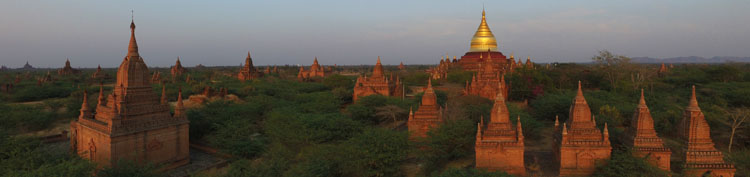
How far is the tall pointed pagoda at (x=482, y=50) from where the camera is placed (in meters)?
47.8

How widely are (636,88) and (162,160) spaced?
3673 centimetres

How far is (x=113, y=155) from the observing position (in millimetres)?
15164

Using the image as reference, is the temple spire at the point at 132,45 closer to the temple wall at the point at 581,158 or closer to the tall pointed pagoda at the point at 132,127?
the tall pointed pagoda at the point at 132,127

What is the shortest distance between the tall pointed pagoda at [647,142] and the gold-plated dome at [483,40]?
3782 cm

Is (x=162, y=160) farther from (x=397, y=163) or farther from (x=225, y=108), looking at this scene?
(x=397, y=163)

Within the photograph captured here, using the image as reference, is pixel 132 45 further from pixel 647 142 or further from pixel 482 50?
pixel 482 50

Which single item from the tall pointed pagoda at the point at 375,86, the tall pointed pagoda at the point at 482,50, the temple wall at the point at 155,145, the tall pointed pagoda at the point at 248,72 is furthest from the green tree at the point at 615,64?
the tall pointed pagoda at the point at 248,72

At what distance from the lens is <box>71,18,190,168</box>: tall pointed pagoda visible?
15.5 metres

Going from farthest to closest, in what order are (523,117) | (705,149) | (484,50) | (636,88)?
(484,50) → (636,88) → (523,117) → (705,149)

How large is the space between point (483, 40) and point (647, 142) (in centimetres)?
3874

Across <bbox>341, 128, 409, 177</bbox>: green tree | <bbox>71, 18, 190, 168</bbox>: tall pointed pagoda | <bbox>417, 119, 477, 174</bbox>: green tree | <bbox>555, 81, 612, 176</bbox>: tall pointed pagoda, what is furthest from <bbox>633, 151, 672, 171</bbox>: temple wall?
<bbox>71, 18, 190, 168</bbox>: tall pointed pagoda

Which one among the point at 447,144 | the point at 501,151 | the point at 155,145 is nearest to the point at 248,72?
the point at 155,145

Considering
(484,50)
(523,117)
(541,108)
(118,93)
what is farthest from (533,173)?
(484,50)

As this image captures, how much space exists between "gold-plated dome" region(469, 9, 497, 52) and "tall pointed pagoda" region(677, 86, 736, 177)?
38.1 metres
